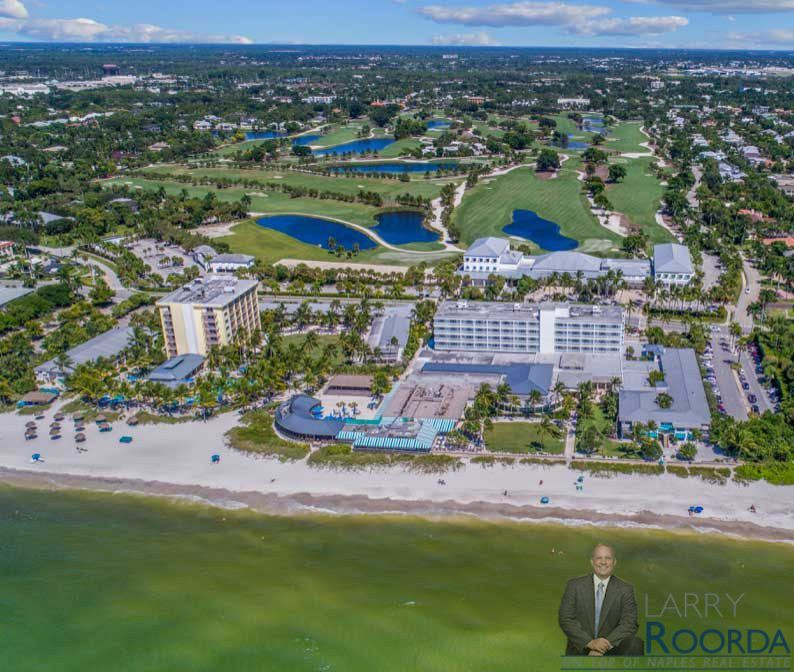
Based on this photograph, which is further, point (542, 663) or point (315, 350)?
point (315, 350)

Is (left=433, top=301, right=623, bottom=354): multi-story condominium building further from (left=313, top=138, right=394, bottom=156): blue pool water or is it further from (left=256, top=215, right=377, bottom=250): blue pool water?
(left=313, top=138, right=394, bottom=156): blue pool water

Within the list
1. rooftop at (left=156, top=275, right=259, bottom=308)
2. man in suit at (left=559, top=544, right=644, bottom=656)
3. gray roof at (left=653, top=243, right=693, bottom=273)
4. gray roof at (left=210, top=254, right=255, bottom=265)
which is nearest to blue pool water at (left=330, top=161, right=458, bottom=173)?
gray roof at (left=210, top=254, right=255, bottom=265)

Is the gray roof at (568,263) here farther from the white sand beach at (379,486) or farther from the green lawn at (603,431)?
the white sand beach at (379,486)

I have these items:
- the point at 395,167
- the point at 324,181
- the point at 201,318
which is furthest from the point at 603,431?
the point at 395,167

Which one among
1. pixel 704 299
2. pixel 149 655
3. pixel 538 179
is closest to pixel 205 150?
pixel 538 179

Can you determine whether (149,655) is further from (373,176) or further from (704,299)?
(373,176)

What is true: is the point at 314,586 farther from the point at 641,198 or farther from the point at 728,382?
the point at 641,198

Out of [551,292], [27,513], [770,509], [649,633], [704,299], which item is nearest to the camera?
[649,633]

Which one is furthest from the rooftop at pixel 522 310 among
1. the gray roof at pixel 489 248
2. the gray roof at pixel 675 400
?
the gray roof at pixel 489 248
